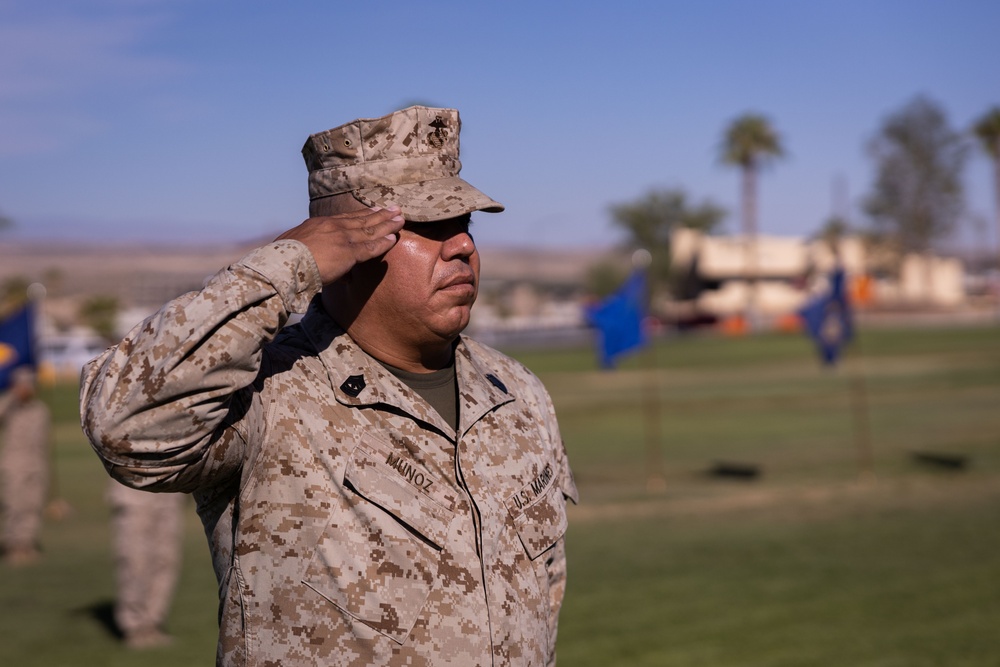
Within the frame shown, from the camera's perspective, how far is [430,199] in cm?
293

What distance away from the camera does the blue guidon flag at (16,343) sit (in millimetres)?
14141

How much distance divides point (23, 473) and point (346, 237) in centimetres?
1145

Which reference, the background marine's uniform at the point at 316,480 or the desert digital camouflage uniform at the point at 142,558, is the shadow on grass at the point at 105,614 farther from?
the background marine's uniform at the point at 316,480

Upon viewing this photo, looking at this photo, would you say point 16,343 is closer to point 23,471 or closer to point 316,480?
point 23,471

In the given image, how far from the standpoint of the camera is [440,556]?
2.82 m

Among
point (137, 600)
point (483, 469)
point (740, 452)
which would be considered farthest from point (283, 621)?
point (740, 452)

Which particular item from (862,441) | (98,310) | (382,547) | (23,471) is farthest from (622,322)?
(98,310)

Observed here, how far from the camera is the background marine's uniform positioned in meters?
2.46

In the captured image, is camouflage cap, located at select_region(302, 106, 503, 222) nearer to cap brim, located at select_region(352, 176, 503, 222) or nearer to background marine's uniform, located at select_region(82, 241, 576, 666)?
cap brim, located at select_region(352, 176, 503, 222)

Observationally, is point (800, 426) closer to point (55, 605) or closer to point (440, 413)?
point (55, 605)

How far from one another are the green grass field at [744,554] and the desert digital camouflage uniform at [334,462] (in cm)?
543

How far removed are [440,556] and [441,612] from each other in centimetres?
13

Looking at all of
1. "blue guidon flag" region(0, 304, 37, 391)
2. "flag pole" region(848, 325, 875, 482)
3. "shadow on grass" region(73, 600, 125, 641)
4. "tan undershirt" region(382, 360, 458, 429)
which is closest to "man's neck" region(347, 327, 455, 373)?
"tan undershirt" region(382, 360, 458, 429)

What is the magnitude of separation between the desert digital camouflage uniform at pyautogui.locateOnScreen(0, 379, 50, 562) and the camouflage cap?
11004 mm
